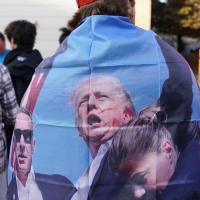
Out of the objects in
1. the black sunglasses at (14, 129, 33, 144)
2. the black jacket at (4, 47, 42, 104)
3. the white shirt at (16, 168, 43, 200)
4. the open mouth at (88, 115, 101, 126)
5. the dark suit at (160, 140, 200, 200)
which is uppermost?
the open mouth at (88, 115, 101, 126)

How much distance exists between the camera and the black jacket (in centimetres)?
483

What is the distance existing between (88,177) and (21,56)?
123 inches

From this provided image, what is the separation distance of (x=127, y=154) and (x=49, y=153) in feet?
0.85

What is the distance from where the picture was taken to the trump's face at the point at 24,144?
6.71 ft

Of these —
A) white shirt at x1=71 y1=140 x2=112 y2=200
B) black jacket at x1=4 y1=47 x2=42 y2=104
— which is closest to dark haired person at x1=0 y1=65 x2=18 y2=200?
black jacket at x1=4 y1=47 x2=42 y2=104

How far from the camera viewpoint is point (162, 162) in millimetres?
1925

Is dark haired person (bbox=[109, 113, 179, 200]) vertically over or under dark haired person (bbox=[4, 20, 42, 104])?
over

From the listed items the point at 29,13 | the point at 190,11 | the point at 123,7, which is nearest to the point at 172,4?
the point at 190,11

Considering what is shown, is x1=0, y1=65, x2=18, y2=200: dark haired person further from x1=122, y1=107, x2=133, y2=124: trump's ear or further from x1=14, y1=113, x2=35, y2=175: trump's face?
x1=122, y1=107, x2=133, y2=124: trump's ear

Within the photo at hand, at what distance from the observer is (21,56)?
Result: 4938 mm

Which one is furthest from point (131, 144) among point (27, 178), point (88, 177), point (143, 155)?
point (27, 178)

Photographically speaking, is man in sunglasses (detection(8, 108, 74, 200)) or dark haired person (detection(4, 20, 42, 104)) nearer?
man in sunglasses (detection(8, 108, 74, 200))

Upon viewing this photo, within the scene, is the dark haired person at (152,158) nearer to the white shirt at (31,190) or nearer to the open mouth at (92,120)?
the open mouth at (92,120)

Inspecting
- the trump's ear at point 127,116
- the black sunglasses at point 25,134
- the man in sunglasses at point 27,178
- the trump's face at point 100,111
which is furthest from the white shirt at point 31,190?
the trump's ear at point 127,116
